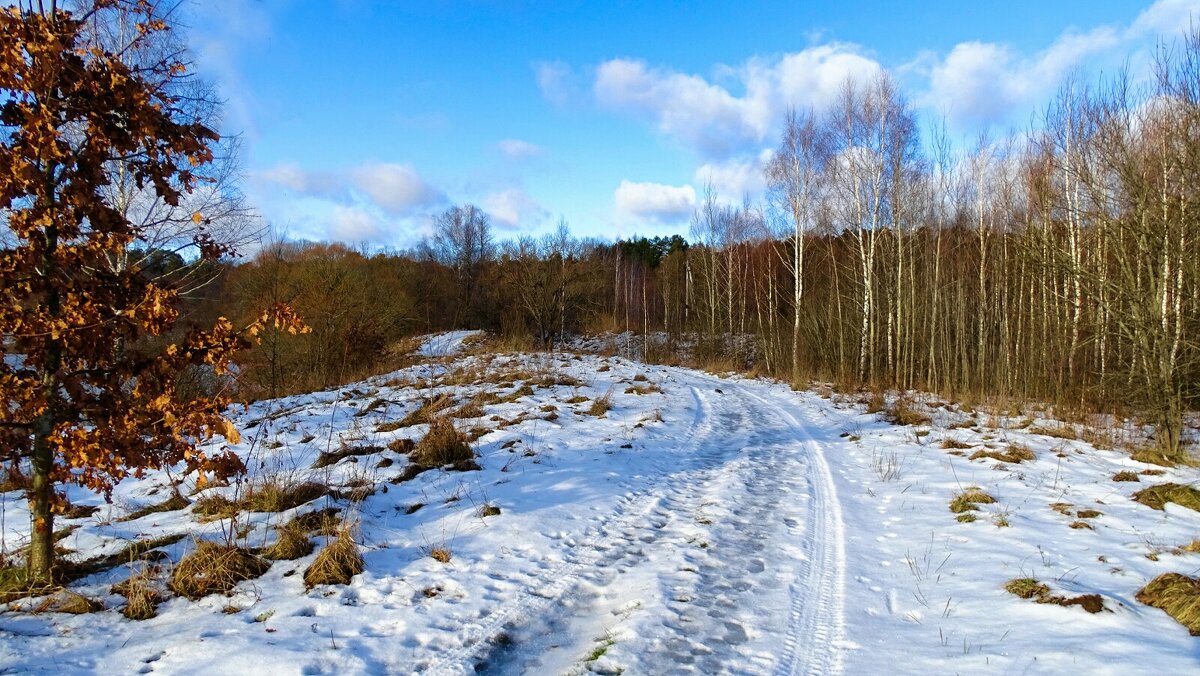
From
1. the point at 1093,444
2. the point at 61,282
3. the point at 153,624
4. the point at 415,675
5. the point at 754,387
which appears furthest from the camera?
the point at 754,387

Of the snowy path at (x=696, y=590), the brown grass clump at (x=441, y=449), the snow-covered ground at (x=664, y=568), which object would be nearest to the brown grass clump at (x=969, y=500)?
the snow-covered ground at (x=664, y=568)

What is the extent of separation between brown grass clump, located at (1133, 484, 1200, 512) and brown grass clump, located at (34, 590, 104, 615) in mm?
10082

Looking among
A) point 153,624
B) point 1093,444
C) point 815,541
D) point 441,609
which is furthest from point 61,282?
point 1093,444

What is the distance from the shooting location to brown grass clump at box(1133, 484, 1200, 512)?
666 centimetres

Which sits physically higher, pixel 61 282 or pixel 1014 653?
pixel 61 282

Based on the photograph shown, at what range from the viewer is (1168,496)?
Result: 684cm

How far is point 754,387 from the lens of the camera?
69.5ft

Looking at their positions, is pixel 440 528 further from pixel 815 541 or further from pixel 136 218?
pixel 136 218

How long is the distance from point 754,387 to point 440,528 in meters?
16.9

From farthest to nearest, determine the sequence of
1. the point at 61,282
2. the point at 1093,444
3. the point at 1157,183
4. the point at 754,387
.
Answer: the point at 754,387 → the point at 1157,183 → the point at 1093,444 → the point at 61,282

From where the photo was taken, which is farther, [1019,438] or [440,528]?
[1019,438]

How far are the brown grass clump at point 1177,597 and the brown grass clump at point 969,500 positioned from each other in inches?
93.4

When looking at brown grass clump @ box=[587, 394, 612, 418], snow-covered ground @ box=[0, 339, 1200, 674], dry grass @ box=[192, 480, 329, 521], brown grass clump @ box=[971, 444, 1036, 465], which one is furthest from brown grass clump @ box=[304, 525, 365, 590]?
brown grass clump @ box=[971, 444, 1036, 465]

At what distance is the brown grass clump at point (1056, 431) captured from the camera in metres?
10.9
